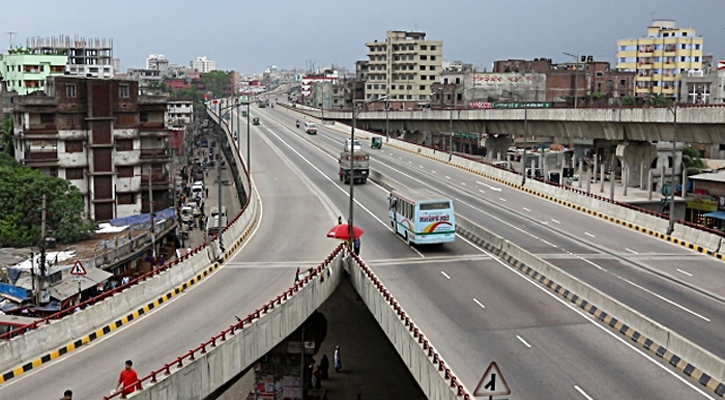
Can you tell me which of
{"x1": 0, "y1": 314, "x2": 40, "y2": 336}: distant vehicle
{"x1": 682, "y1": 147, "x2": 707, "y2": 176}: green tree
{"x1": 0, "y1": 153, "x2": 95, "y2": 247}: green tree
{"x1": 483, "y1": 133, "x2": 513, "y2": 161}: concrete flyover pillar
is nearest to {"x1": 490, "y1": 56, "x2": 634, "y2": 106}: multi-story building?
{"x1": 483, "y1": 133, "x2": 513, "y2": 161}: concrete flyover pillar

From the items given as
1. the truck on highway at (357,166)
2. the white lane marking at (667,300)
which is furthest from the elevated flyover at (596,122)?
the white lane marking at (667,300)

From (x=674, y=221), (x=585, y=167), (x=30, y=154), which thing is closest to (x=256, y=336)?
(x=674, y=221)

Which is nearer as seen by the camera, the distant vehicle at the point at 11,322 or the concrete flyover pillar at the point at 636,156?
the distant vehicle at the point at 11,322

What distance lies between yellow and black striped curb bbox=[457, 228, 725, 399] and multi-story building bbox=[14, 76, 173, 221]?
34.4 metres

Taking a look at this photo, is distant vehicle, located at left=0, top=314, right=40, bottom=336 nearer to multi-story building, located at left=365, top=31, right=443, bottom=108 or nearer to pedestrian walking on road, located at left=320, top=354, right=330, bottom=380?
pedestrian walking on road, located at left=320, top=354, right=330, bottom=380

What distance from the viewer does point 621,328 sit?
80.0 feet

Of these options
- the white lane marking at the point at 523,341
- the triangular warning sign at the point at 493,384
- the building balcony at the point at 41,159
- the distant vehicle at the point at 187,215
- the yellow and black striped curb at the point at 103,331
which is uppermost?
the building balcony at the point at 41,159

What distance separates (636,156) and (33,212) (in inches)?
1727

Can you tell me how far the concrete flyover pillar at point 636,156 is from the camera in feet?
208

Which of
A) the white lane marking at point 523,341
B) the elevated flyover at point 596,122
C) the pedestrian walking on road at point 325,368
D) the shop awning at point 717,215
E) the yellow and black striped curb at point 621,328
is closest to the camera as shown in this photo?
the yellow and black striped curb at point 621,328

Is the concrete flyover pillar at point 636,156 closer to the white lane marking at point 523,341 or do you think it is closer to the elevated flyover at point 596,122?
the elevated flyover at point 596,122

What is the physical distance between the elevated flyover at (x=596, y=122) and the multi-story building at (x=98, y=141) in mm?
29518

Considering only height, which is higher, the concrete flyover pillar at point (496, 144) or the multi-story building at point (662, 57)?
the multi-story building at point (662, 57)

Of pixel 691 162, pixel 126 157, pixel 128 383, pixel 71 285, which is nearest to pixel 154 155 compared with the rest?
pixel 126 157
